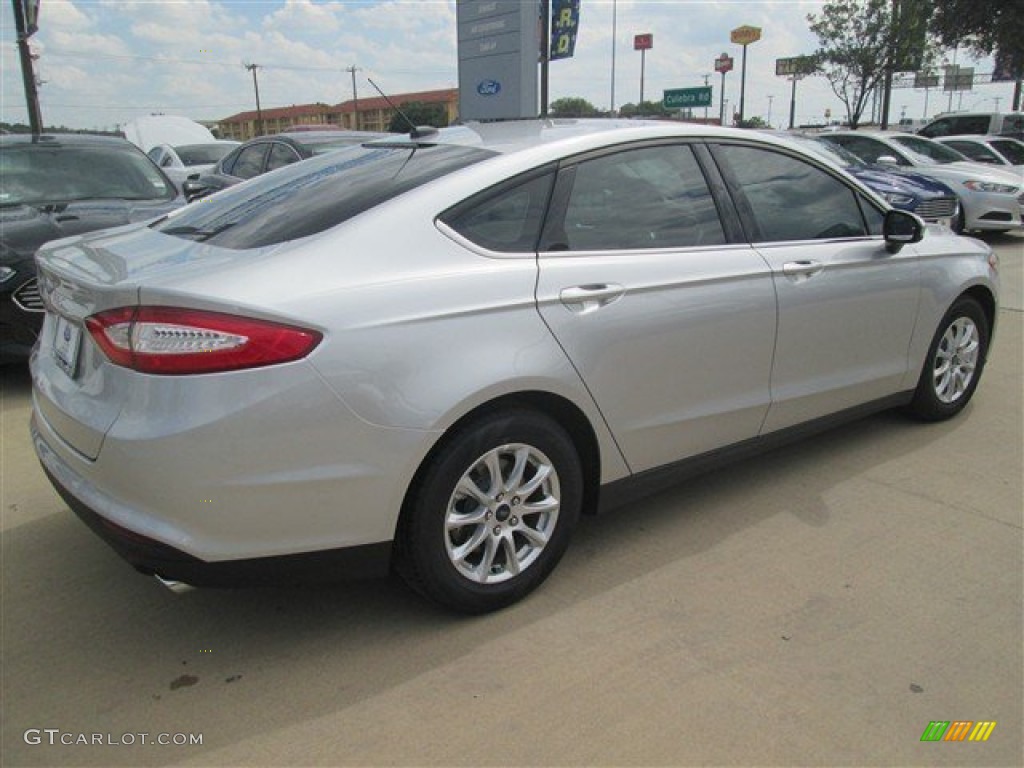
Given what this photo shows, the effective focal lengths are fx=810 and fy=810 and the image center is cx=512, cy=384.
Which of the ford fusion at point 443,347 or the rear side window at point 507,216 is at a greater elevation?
the rear side window at point 507,216

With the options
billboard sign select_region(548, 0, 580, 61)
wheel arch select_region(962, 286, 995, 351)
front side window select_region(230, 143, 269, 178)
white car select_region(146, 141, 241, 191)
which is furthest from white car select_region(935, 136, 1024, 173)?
white car select_region(146, 141, 241, 191)

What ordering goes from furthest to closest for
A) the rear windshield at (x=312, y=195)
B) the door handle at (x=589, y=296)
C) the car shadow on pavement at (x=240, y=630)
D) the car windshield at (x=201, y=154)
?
the car windshield at (x=201, y=154)
the door handle at (x=589, y=296)
the rear windshield at (x=312, y=195)
the car shadow on pavement at (x=240, y=630)

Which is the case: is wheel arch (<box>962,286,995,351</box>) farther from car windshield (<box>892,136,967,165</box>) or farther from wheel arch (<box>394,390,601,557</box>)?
car windshield (<box>892,136,967,165</box>)

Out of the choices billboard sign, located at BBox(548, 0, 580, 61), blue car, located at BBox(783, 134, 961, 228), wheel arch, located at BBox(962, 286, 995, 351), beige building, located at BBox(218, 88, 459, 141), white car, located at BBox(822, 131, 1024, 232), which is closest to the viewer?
wheel arch, located at BBox(962, 286, 995, 351)

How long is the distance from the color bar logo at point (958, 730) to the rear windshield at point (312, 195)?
2173 millimetres

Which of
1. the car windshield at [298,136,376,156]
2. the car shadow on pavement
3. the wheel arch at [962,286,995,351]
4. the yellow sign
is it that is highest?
the yellow sign

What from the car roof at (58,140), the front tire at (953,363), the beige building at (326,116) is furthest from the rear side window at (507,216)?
the beige building at (326,116)

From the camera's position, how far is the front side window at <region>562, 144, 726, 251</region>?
111 inches

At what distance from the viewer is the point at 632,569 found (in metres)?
3.01

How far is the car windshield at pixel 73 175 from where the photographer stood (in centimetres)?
599

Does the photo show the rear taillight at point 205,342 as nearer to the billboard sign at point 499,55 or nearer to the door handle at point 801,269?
the door handle at point 801,269

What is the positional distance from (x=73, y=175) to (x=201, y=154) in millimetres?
12314

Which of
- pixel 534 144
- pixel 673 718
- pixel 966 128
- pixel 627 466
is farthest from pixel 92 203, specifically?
pixel 966 128

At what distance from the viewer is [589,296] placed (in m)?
2.70
